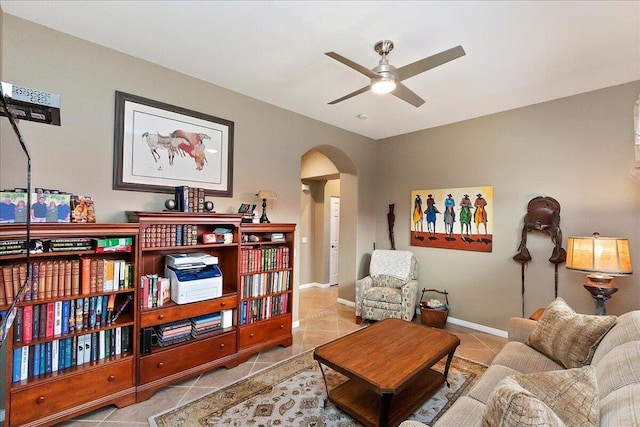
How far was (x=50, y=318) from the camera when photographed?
199 centimetres

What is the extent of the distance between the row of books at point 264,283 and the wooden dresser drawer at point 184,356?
43 centimetres

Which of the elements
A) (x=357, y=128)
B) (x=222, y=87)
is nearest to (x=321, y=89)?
(x=222, y=87)

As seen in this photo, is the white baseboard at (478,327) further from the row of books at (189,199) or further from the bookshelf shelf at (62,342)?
the bookshelf shelf at (62,342)

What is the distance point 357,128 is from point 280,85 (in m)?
1.72

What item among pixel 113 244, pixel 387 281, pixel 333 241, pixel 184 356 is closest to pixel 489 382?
pixel 184 356

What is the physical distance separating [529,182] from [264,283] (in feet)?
11.1

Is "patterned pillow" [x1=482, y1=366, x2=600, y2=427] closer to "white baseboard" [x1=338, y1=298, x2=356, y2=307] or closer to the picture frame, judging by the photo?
the picture frame

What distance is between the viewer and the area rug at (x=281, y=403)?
207 cm

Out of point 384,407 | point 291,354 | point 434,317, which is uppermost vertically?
point 384,407

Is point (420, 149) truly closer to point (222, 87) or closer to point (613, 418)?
point (222, 87)

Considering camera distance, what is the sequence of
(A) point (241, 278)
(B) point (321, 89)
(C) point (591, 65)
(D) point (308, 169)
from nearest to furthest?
1. (C) point (591, 65)
2. (A) point (241, 278)
3. (B) point (321, 89)
4. (D) point (308, 169)

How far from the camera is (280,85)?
3105mm

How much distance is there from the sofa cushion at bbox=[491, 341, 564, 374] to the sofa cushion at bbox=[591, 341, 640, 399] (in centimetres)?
54

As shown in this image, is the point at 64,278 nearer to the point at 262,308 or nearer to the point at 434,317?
the point at 262,308
